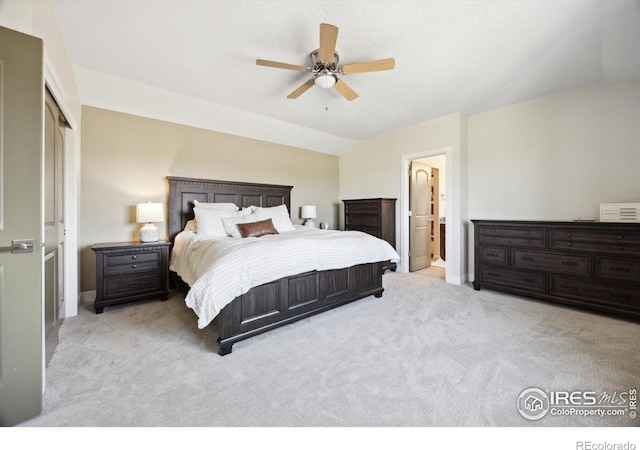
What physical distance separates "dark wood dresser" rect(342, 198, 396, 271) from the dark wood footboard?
160 cm

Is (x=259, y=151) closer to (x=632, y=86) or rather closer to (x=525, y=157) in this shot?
(x=525, y=157)

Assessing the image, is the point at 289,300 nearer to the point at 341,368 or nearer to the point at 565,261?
the point at 341,368

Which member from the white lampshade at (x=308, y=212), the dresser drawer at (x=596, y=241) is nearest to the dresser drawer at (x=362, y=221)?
the white lampshade at (x=308, y=212)

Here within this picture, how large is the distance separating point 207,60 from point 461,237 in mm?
4129

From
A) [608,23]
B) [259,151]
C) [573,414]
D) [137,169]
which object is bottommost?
[573,414]

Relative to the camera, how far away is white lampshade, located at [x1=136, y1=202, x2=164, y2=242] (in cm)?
322

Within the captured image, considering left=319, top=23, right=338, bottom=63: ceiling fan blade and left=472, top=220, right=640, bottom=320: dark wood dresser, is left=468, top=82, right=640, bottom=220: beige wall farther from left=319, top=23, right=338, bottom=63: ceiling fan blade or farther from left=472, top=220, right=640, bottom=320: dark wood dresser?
left=319, top=23, right=338, bottom=63: ceiling fan blade

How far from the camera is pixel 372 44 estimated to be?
2.37m

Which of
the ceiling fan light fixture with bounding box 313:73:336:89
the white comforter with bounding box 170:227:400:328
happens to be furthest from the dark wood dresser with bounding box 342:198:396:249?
the ceiling fan light fixture with bounding box 313:73:336:89

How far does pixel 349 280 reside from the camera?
2.99 meters

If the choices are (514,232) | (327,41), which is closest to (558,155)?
(514,232)

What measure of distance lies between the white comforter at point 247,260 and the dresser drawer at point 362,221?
1574 mm

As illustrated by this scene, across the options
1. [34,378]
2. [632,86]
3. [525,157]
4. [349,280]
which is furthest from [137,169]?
[632,86]

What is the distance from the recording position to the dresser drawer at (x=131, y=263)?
9.47 feet
